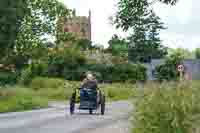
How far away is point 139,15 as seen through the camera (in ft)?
29.2

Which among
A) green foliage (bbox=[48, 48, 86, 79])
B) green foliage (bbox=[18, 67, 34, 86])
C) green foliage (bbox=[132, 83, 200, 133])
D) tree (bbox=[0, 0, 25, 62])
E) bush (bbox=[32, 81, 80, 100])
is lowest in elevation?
bush (bbox=[32, 81, 80, 100])

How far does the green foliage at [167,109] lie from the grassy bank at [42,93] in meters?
13.0

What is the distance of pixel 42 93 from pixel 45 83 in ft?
24.9

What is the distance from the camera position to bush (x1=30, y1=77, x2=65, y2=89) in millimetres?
53656

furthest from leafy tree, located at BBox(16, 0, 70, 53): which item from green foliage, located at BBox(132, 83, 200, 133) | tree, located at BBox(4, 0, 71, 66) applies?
green foliage, located at BBox(132, 83, 200, 133)

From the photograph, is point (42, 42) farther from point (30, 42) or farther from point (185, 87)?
point (185, 87)

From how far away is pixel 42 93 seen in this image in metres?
46.8

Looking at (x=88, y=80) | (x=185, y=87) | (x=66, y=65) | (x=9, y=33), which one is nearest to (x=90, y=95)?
(x=88, y=80)

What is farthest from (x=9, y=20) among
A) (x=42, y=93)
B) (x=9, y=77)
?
(x=9, y=77)

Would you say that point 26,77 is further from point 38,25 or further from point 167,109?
point 167,109

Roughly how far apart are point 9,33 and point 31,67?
2530 centimetres

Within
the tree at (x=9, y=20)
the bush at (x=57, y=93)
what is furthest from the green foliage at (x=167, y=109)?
the bush at (x=57, y=93)

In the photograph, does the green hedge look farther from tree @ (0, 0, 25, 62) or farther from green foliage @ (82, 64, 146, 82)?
tree @ (0, 0, 25, 62)

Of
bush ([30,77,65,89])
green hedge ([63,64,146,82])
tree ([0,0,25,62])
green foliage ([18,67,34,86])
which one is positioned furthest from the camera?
green hedge ([63,64,146,82])
